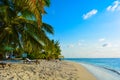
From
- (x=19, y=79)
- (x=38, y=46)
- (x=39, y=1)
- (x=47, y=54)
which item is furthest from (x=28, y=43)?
(x=47, y=54)

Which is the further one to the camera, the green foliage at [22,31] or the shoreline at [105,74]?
the shoreline at [105,74]

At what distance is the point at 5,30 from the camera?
13.5 meters

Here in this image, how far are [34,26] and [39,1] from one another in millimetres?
5549

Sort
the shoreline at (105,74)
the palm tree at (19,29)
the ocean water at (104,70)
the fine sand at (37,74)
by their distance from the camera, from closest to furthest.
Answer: the fine sand at (37,74) < the palm tree at (19,29) < the shoreline at (105,74) < the ocean water at (104,70)

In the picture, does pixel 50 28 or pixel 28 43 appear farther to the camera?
pixel 50 28

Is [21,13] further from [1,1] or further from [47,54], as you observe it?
[47,54]

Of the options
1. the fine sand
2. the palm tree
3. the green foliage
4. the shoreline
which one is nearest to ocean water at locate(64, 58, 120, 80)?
the shoreline

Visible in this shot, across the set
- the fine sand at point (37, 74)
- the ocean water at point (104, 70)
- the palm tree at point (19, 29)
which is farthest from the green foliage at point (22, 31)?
the ocean water at point (104, 70)

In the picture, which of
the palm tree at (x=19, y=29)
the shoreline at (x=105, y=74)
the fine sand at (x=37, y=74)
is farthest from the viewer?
the shoreline at (x=105, y=74)

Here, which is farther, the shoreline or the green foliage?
the shoreline

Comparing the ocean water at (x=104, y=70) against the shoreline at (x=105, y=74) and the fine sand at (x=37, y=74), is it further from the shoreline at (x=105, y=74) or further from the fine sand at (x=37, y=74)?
the fine sand at (x=37, y=74)

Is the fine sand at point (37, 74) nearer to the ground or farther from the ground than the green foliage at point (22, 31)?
nearer to the ground

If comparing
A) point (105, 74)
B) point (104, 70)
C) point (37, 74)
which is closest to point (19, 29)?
point (37, 74)

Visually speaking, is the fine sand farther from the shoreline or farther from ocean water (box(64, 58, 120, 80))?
ocean water (box(64, 58, 120, 80))
